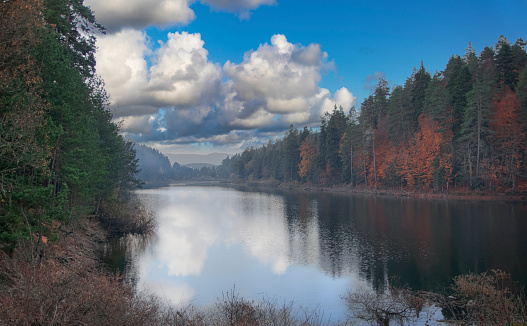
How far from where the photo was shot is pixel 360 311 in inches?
655

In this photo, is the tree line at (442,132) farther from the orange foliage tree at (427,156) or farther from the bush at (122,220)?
the bush at (122,220)

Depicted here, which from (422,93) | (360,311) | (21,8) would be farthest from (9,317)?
(422,93)

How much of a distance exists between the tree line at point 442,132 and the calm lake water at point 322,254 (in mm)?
12144

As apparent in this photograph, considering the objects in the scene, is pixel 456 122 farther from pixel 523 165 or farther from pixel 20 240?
pixel 20 240

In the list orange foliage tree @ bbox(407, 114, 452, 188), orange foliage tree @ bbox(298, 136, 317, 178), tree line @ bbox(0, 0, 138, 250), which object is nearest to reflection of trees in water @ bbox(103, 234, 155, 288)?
tree line @ bbox(0, 0, 138, 250)

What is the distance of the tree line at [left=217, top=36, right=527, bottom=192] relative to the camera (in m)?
53.5

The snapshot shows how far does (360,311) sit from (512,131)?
167 ft

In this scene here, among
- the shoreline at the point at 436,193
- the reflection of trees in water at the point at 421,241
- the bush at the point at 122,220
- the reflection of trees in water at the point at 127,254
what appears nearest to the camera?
the reflection of trees in water at the point at 421,241

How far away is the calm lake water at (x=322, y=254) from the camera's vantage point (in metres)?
20.9

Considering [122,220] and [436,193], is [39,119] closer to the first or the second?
[122,220]

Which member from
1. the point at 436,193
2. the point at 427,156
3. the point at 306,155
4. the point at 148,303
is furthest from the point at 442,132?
the point at 148,303

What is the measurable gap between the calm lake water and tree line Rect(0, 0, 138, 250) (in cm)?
816

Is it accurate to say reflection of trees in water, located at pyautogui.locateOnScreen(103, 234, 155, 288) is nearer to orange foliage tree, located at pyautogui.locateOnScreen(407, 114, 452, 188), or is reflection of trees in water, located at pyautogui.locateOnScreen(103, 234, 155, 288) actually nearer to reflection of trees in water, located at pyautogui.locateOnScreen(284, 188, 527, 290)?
reflection of trees in water, located at pyautogui.locateOnScreen(284, 188, 527, 290)

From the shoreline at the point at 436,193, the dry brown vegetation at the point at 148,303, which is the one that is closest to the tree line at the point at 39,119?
the dry brown vegetation at the point at 148,303
